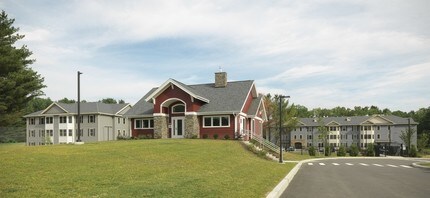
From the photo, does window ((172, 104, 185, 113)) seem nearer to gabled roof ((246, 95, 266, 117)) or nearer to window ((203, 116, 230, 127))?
window ((203, 116, 230, 127))

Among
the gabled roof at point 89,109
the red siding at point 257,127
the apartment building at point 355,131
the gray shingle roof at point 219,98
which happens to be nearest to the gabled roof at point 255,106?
the red siding at point 257,127

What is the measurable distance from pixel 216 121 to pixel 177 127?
448 centimetres

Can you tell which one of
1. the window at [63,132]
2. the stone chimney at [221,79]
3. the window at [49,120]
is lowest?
the window at [63,132]

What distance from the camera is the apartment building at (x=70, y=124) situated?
67500 millimetres

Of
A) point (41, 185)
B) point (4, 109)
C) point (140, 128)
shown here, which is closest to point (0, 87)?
point (4, 109)

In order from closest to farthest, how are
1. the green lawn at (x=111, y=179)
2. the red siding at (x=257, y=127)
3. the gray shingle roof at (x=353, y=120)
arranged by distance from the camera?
1. the green lawn at (x=111, y=179)
2. the red siding at (x=257, y=127)
3. the gray shingle roof at (x=353, y=120)

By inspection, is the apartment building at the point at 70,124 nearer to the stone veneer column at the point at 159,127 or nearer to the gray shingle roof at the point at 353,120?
the stone veneer column at the point at 159,127

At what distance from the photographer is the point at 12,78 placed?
36.8 m

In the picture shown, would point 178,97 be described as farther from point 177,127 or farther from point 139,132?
point 139,132

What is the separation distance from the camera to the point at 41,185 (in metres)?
10.8

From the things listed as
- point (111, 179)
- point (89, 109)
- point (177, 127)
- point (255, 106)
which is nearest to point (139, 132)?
point (177, 127)

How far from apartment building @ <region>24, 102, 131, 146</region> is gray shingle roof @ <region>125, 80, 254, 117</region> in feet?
84.1

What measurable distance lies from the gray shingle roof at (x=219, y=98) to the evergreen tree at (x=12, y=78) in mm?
10538

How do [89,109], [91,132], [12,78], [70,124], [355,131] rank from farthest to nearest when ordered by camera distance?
[355,131]
[70,124]
[89,109]
[91,132]
[12,78]
